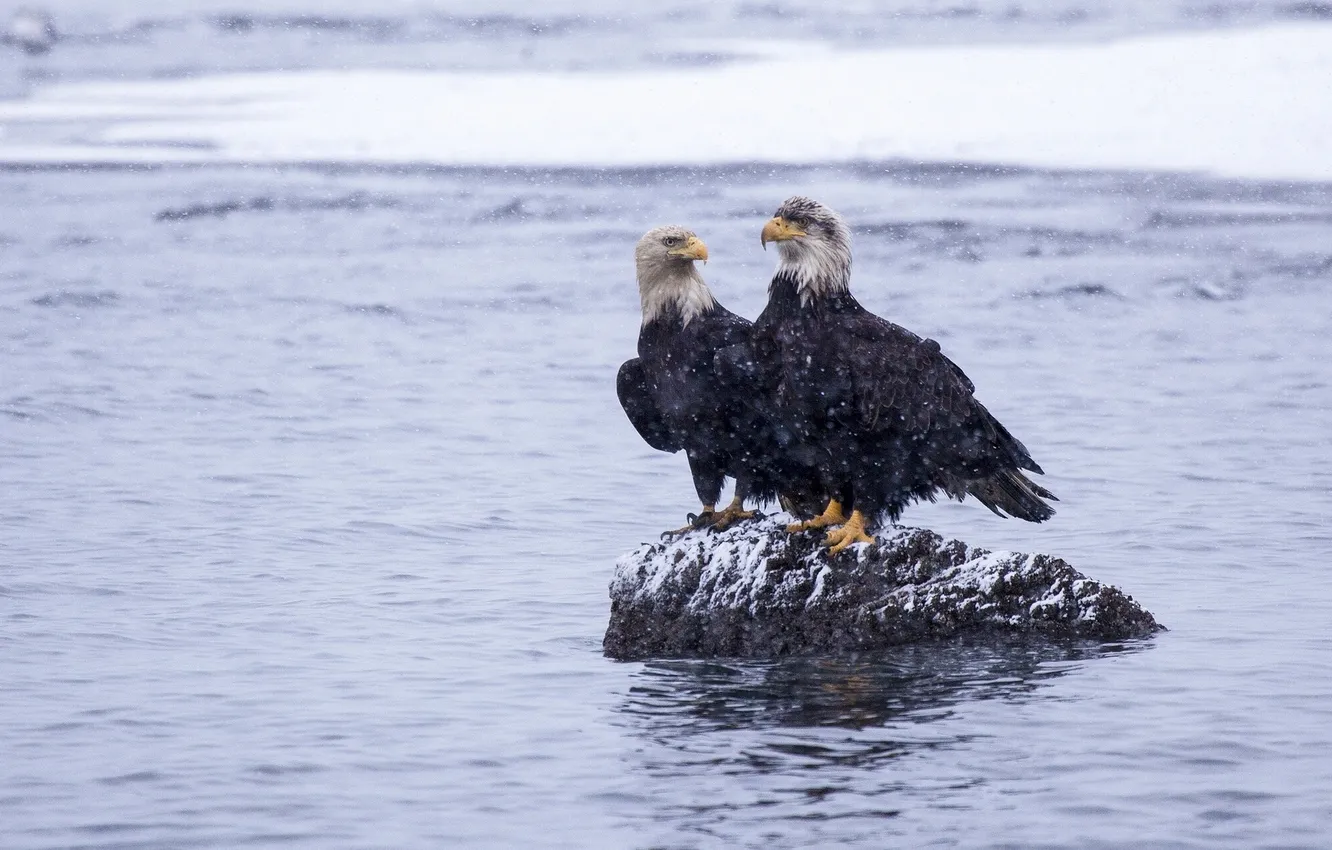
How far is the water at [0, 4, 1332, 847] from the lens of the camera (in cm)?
619

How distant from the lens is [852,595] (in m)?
7.78

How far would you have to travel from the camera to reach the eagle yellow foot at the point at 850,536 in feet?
25.3

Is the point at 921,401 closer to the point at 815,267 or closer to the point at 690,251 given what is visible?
the point at 815,267

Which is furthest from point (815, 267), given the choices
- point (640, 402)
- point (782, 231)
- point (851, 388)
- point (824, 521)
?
point (640, 402)

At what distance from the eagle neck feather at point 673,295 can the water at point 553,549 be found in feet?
5.05

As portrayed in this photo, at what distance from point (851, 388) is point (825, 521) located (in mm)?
701

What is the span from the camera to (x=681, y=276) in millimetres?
8133

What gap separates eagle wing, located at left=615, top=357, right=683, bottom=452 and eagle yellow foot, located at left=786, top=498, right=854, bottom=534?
75 centimetres

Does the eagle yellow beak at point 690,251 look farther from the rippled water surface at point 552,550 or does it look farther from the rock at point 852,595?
the rippled water surface at point 552,550

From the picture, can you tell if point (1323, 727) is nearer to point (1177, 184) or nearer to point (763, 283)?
point (763, 283)

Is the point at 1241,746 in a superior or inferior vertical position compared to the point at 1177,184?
inferior

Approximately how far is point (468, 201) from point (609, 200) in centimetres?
239

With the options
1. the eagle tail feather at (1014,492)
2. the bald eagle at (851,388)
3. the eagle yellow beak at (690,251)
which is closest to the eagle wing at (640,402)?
the eagle yellow beak at (690,251)

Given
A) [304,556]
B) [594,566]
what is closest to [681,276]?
[594,566]
